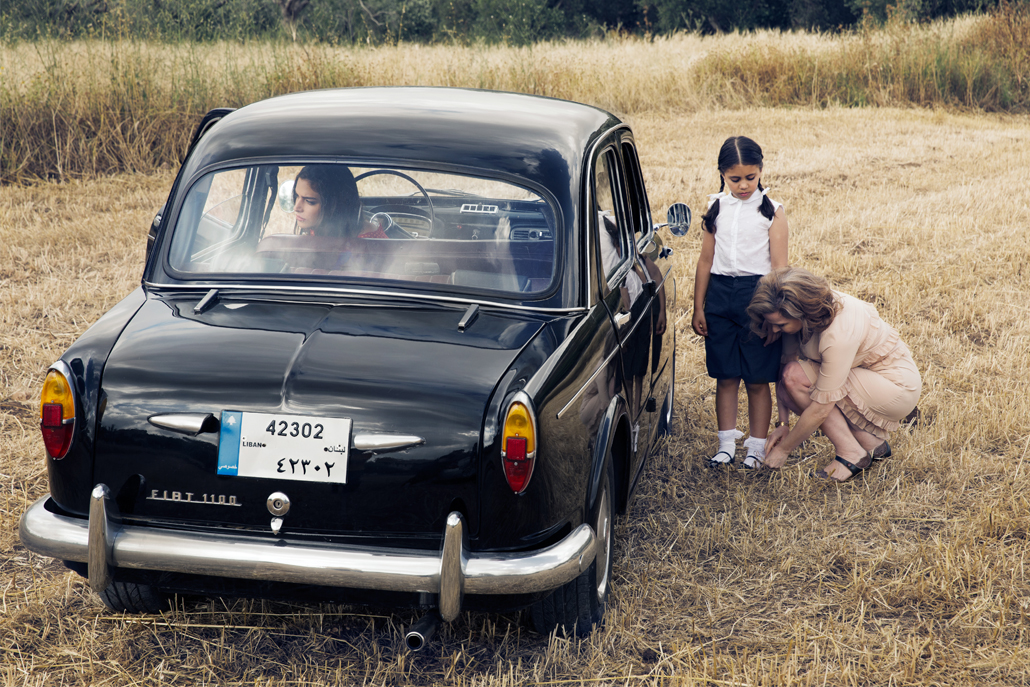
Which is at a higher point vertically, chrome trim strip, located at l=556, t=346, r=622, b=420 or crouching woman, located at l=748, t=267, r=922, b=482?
chrome trim strip, located at l=556, t=346, r=622, b=420

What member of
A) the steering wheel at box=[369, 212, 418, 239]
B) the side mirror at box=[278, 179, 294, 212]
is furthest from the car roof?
the steering wheel at box=[369, 212, 418, 239]

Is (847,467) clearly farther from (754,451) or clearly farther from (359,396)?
(359,396)

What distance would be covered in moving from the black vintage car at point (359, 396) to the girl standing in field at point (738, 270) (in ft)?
3.64

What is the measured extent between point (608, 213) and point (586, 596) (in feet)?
5.26

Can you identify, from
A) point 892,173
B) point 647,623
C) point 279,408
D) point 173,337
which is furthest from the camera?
point 892,173

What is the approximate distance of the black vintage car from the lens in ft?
8.75

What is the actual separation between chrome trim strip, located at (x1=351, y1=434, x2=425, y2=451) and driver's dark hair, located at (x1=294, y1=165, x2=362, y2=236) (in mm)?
1195

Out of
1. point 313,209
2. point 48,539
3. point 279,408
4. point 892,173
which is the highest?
point 313,209

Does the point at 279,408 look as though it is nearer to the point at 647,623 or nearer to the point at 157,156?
the point at 647,623

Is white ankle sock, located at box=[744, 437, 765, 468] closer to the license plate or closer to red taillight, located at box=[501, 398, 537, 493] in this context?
red taillight, located at box=[501, 398, 537, 493]

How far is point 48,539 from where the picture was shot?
2.77m

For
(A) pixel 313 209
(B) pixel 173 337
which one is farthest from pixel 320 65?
(B) pixel 173 337

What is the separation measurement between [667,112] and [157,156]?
8.90m

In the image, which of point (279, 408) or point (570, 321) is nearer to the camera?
point (279, 408)
